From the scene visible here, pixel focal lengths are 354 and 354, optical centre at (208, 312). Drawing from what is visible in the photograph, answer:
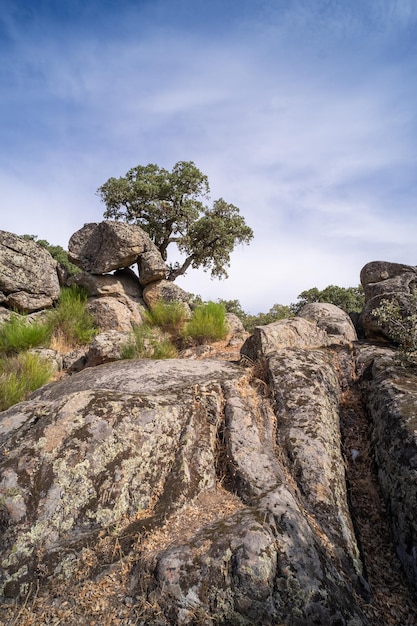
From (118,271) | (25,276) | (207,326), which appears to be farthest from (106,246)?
(207,326)

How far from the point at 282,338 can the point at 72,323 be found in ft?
20.0

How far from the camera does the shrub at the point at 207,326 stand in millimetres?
9062

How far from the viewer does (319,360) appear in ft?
18.8

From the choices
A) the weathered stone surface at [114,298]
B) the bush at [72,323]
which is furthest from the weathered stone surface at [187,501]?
the weathered stone surface at [114,298]

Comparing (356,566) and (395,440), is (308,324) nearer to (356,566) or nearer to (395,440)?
(395,440)

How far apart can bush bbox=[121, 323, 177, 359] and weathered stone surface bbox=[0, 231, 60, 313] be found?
4.00 metres

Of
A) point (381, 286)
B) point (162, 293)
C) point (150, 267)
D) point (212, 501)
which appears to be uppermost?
point (150, 267)

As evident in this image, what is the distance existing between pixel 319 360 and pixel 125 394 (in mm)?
3161

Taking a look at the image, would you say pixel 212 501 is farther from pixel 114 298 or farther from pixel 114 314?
pixel 114 298

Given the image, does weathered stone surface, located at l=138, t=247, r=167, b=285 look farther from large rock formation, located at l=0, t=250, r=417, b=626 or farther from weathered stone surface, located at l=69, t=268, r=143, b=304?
large rock formation, located at l=0, t=250, r=417, b=626

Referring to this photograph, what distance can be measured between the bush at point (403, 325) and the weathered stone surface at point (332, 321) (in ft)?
3.84

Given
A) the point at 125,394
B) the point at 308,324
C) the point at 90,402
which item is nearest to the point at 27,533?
the point at 90,402

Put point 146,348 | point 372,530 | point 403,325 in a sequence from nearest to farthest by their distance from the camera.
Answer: point 372,530
point 403,325
point 146,348

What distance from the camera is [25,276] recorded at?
10.4 metres
